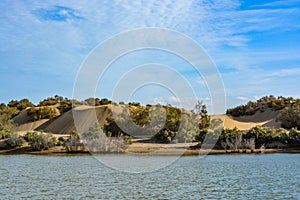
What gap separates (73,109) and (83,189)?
202 ft

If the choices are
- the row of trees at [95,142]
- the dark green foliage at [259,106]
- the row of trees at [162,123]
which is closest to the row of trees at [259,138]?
the row of trees at [162,123]

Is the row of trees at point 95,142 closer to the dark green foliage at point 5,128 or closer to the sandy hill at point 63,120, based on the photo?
the dark green foliage at point 5,128

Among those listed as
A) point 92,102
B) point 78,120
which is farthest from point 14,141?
point 92,102

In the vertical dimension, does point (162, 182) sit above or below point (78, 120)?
below

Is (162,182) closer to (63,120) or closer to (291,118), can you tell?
(291,118)

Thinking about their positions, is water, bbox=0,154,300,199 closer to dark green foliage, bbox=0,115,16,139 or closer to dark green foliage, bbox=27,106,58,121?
dark green foliage, bbox=0,115,16,139

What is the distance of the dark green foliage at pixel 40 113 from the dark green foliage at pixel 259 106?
122 feet

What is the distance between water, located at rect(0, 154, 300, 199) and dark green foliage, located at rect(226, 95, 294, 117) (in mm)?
54853

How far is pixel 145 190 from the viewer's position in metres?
20.0

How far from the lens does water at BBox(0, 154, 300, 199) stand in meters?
18.8

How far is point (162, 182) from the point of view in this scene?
2258cm

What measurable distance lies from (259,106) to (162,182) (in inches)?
2722

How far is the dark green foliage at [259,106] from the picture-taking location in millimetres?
83325

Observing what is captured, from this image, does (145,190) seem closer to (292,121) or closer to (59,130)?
(292,121)
